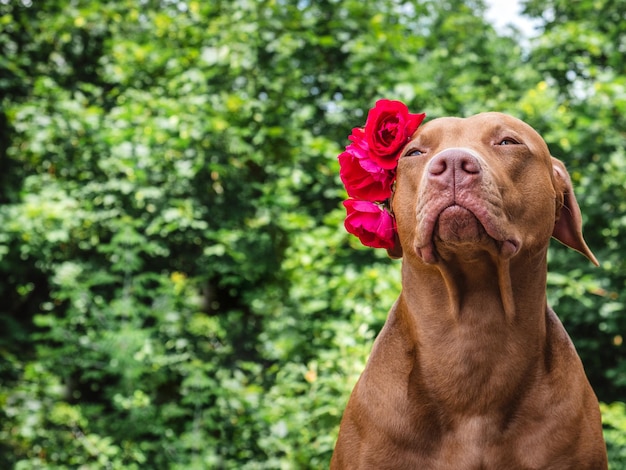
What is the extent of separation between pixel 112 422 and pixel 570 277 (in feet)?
10.3

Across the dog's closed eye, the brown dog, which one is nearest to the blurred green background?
the brown dog

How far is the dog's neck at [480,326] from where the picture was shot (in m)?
1.75

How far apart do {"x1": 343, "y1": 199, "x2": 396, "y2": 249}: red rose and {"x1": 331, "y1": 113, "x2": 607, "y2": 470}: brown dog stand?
18 cm

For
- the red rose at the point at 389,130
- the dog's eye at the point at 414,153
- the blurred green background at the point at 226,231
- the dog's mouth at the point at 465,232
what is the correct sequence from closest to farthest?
the dog's mouth at the point at 465,232 < the dog's eye at the point at 414,153 < the red rose at the point at 389,130 < the blurred green background at the point at 226,231

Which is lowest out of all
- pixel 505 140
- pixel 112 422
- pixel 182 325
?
pixel 112 422

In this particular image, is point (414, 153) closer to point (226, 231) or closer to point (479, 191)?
point (479, 191)

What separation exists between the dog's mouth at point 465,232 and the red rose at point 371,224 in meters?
0.39

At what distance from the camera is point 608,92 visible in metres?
4.60

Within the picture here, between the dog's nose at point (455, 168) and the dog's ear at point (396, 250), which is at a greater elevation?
the dog's nose at point (455, 168)

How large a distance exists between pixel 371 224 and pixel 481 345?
475 mm

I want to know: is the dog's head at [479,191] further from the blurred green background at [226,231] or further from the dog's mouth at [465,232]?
the blurred green background at [226,231]

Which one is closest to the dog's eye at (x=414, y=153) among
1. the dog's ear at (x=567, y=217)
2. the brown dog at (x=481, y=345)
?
the brown dog at (x=481, y=345)

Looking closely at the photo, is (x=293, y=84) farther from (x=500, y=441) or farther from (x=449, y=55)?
(x=500, y=441)

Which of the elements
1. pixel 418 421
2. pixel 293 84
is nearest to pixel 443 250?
pixel 418 421
